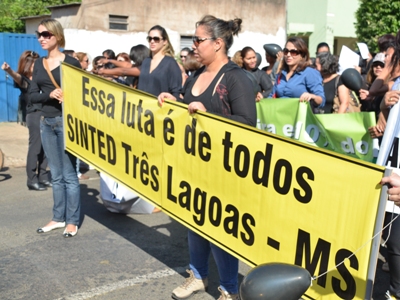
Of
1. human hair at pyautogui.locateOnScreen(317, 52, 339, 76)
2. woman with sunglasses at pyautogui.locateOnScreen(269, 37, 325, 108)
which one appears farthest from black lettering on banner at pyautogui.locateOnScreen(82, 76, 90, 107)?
human hair at pyautogui.locateOnScreen(317, 52, 339, 76)

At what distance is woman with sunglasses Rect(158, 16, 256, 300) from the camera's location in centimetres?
352

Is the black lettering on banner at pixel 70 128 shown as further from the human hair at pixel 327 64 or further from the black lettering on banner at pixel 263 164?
the human hair at pixel 327 64

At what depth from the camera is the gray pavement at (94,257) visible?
4.16m

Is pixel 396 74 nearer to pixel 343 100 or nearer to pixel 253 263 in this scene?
pixel 253 263

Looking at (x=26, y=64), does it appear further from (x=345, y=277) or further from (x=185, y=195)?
(x=345, y=277)

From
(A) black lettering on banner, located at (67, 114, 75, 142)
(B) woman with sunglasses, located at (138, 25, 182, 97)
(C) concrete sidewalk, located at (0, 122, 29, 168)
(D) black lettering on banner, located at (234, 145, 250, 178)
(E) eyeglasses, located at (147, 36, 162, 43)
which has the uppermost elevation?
(E) eyeglasses, located at (147, 36, 162, 43)

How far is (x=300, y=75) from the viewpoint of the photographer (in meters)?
5.88

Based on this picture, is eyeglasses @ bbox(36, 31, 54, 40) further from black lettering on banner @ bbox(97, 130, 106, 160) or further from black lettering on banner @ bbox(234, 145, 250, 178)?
black lettering on banner @ bbox(234, 145, 250, 178)

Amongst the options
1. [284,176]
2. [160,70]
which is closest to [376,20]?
[160,70]

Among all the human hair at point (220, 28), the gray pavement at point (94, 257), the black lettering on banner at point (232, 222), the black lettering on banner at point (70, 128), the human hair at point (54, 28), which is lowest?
the gray pavement at point (94, 257)

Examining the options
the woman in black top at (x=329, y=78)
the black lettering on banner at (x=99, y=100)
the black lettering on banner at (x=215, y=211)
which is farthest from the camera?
the woman in black top at (x=329, y=78)

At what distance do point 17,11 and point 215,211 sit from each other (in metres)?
20.3

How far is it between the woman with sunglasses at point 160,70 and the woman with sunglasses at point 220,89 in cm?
171

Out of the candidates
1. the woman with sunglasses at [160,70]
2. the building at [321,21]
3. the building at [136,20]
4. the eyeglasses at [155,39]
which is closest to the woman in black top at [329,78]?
the woman with sunglasses at [160,70]
